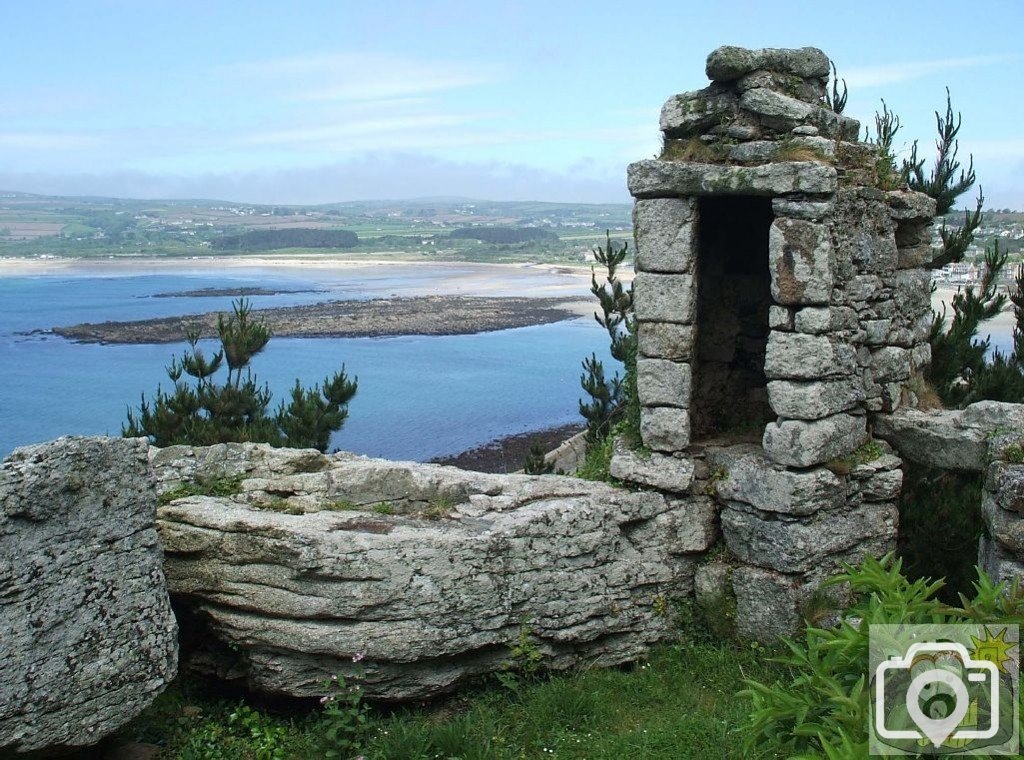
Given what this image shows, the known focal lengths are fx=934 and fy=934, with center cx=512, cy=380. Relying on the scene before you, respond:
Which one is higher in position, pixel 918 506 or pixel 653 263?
pixel 653 263

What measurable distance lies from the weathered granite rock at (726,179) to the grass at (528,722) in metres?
3.99

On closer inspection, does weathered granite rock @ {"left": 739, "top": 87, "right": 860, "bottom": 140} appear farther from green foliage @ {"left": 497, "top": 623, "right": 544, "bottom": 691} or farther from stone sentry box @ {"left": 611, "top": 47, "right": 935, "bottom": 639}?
green foliage @ {"left": 497, "top": 623, "right": 544, "bottom": 691}

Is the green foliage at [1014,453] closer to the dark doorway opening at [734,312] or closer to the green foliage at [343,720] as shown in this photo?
the dark doorway opening at [734,312]

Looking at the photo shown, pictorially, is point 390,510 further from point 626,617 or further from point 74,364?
point 74,364

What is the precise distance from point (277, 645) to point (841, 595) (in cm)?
477

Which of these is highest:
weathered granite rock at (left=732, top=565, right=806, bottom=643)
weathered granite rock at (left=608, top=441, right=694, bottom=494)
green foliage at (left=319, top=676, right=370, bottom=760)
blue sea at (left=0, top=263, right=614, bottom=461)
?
weathered granite rock at (left=608, top=441, right=694, bottom=494)

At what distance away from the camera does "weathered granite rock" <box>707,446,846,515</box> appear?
7.95m

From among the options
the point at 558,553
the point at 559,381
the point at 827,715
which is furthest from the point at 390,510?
the point at 559,381

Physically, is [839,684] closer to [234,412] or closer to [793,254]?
[793,254]

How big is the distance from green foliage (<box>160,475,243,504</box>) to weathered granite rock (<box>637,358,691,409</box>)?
12.3 feet

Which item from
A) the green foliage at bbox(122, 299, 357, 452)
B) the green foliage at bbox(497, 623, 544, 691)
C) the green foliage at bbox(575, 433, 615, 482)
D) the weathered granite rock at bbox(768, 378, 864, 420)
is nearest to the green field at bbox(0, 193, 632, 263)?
the green foliage at bbox(122, 299, 357, 452)

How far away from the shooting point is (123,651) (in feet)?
21.1

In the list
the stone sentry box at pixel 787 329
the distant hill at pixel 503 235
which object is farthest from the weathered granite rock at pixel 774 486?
the distant hill at pixel 503 235

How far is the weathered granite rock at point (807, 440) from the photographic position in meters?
7.91
